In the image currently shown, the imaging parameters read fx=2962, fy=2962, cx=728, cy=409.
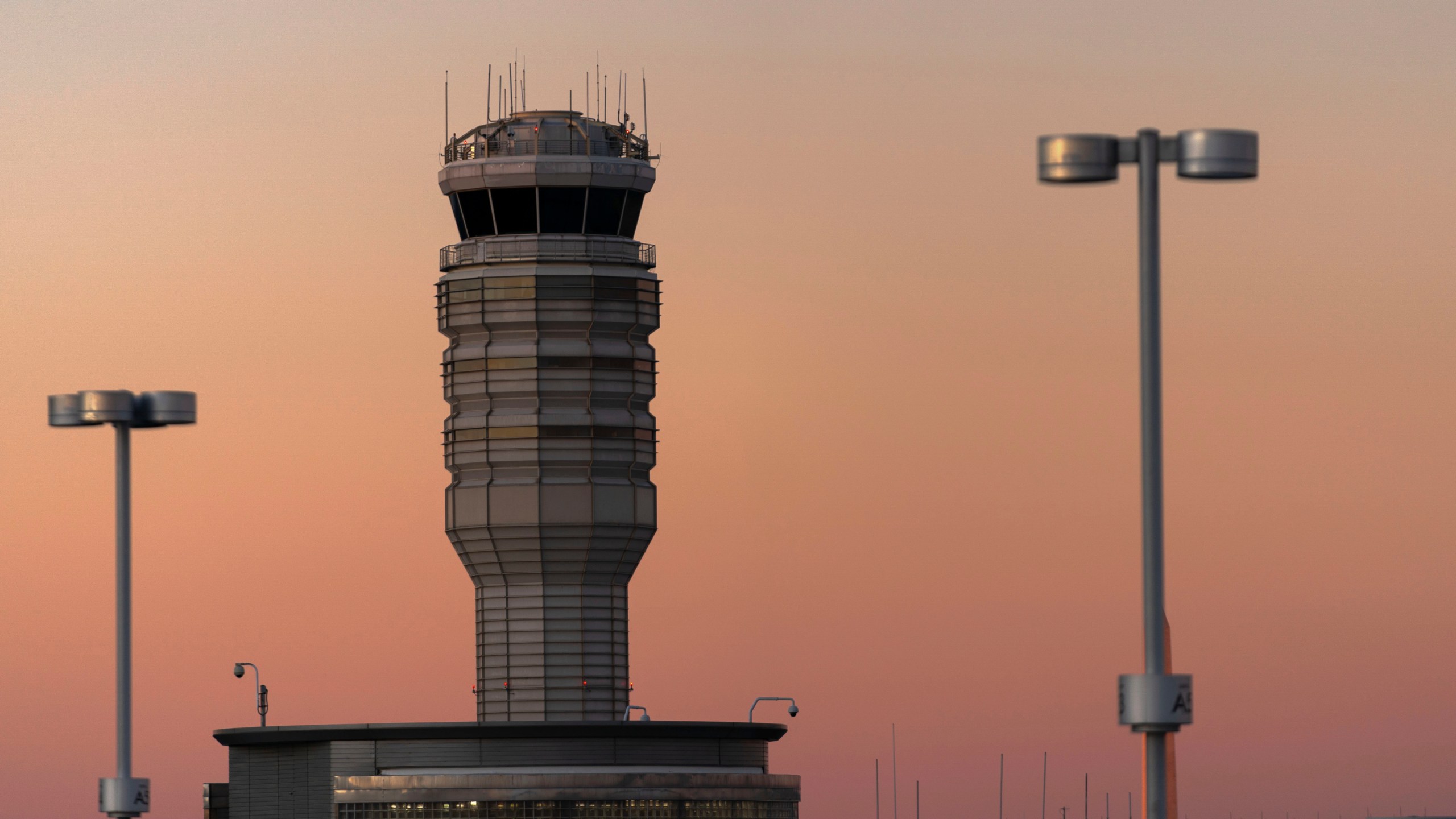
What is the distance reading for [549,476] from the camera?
142875 millimetres

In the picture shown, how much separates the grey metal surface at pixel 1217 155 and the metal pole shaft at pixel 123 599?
→ 37.8m

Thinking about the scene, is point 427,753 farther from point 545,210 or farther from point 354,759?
point 545,210

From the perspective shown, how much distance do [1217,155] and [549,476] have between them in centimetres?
7902

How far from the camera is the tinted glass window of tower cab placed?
145 metres

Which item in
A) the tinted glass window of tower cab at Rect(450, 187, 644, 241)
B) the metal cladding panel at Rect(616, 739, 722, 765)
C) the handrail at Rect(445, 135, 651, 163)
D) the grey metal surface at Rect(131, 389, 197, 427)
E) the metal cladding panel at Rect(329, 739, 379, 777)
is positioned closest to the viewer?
the grey metal surface at Rect(131, 389, 197, 427)

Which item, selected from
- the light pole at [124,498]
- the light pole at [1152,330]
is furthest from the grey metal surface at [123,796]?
the light pole at [1152,330]

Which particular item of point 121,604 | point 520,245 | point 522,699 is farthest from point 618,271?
point 121,604

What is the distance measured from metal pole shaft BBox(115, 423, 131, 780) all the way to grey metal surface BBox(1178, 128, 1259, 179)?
3783 cm

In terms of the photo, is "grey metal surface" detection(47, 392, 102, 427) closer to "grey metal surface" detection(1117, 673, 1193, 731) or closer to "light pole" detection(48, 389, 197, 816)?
"light pole" detection(48, 389, 197, 816)

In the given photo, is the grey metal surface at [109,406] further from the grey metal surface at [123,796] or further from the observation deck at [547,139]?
the observation deck at [547,139]

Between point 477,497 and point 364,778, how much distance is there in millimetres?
18157

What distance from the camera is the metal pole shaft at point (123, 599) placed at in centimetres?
9038

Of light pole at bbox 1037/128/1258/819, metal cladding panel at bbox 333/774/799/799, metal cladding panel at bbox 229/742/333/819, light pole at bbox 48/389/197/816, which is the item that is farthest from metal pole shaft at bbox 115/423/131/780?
metal cladding panel at bbox 229/742/333/819

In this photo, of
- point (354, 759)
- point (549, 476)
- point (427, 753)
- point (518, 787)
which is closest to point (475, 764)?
point (427, 753)
